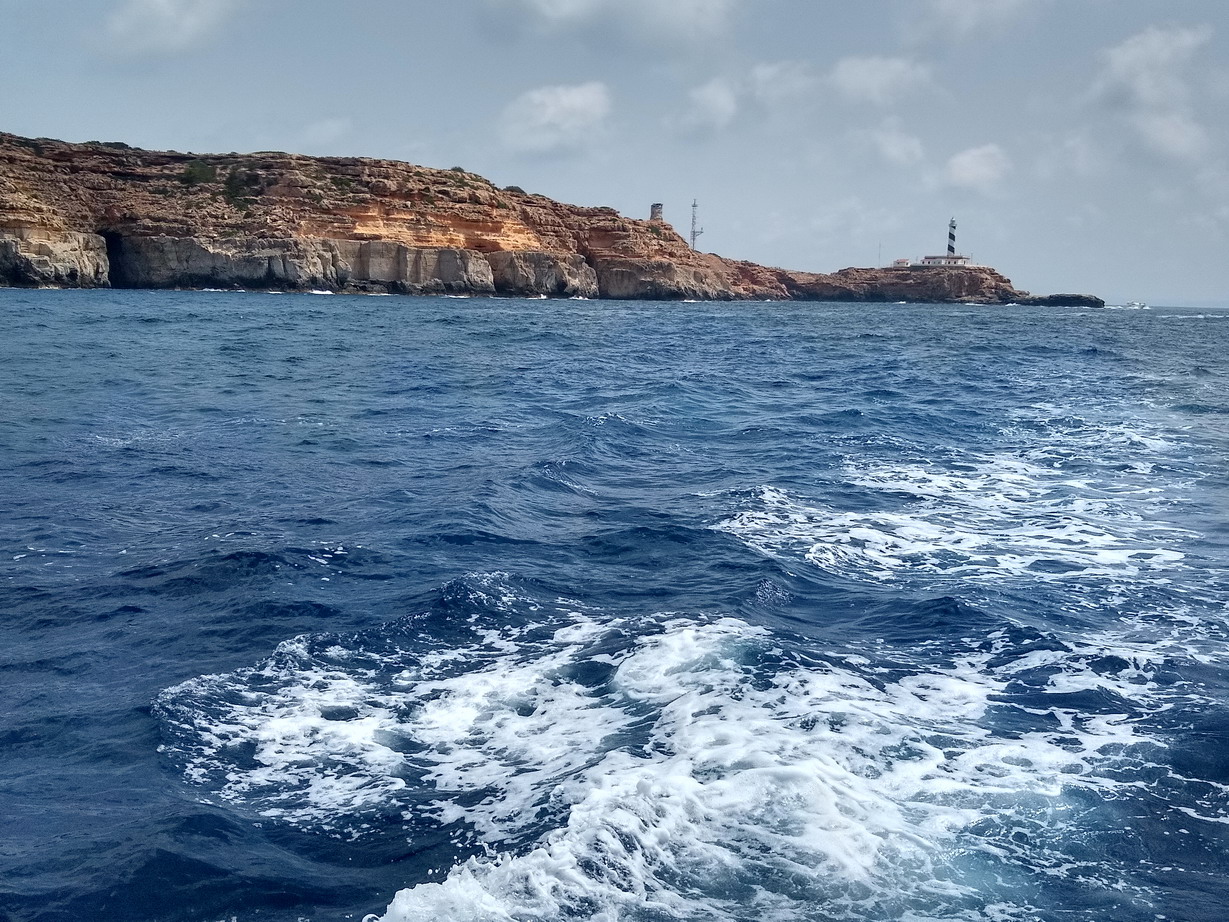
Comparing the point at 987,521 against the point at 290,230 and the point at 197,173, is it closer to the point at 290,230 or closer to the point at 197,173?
the point at 290,230

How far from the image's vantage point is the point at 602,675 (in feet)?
22.1

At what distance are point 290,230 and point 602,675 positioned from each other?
7060cm

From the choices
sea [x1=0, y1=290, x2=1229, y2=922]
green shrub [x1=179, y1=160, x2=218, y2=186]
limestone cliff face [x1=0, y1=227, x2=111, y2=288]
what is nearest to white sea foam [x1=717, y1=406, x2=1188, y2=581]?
sea [x1=0, y1=290, x2=1229, y2=922]

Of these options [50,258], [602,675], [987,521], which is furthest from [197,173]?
[602,675]

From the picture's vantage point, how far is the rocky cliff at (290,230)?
210 feet

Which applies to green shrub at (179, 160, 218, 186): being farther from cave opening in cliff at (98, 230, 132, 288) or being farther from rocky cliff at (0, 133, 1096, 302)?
cave opening in cliff at (98, 230, 132, 288)

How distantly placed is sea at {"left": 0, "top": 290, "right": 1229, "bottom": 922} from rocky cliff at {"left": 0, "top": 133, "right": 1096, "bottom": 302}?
2201 inches

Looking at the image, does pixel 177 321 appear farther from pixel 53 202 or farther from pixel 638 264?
pixel 638 264

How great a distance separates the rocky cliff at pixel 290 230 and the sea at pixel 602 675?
55904mm

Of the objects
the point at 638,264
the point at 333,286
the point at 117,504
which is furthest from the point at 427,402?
the point at 638,264

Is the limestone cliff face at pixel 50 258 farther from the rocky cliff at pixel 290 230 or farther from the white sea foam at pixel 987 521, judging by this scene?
the white sea foam at pixel 987 521

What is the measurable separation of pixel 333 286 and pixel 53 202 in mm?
20257

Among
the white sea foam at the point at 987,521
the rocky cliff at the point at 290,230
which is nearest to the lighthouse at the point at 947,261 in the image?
the rocky cliff at the point at 290,230

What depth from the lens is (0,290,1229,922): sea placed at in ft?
14.6
